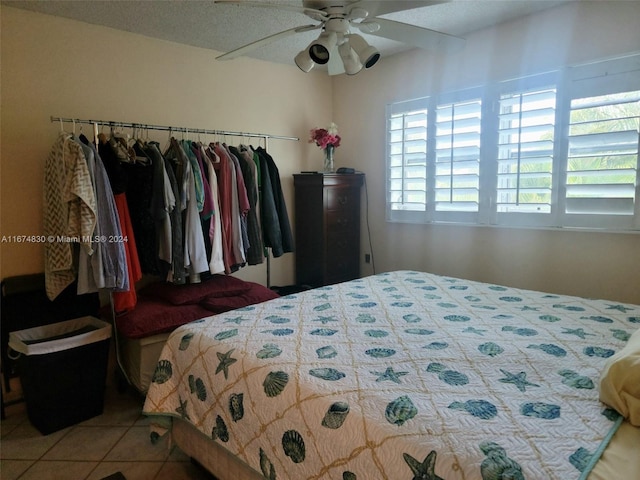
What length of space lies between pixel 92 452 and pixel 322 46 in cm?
235

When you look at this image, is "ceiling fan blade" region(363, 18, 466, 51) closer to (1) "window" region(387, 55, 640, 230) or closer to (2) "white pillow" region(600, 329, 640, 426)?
(1) "window" region(387, 55, 640, 230)

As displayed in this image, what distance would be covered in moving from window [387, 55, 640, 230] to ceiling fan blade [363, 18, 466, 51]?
91 centimetres

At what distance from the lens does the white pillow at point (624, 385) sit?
1031mm

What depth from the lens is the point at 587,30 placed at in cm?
254

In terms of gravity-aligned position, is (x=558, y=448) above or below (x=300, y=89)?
below

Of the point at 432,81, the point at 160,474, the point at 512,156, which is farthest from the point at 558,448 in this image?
the point at 432,81

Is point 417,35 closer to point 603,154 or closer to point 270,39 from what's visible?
point 270,39

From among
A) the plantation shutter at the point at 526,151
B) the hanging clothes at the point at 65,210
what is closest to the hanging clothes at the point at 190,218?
the hanging clothes at the point at 65,210

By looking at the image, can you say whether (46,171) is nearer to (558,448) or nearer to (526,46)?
(558,448)

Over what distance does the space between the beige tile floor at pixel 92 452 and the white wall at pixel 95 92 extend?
969 mm

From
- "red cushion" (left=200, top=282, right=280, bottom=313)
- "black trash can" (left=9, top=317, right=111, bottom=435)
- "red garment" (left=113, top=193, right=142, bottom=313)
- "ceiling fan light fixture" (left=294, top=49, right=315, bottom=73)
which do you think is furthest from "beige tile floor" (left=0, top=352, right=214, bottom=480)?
"ceiling fan light fixture" (left=294, top=49, right=315, bottom=73)

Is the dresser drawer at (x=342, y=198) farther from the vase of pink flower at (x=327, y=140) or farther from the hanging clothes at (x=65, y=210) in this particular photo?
the hanging clothes at (x=65, y=210)

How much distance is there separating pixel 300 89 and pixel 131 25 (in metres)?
1.57

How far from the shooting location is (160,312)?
2.51m
